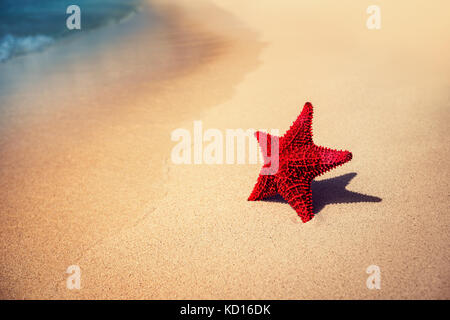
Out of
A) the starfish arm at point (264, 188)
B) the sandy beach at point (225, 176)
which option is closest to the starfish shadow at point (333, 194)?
the sandy beach at point (225, 176)

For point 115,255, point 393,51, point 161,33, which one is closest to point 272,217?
point 115,255

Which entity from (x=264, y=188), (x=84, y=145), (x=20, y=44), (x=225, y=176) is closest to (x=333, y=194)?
(x=264, y=188)

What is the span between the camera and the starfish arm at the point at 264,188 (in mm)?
2797

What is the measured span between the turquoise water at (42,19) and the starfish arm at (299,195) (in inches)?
276

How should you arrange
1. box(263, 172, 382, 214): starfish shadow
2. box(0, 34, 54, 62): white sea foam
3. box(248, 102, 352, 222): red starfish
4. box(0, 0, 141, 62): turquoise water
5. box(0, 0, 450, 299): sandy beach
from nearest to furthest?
1. box(0, 0, 450, 299): sandy beach
2. box(248, 102, 352, 222): red starfish
3. box(263, 172, 382, 214): starfish shadow
4. box(0, 34, 54, 62): white sea foam
5. box(0, 0, 141, 62): turquoise water

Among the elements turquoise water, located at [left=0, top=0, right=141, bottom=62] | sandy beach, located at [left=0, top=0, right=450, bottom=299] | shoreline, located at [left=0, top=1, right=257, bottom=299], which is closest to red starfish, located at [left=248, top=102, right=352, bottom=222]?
sandy beach, located at [left=0, top=0, right=450, bottom=299]

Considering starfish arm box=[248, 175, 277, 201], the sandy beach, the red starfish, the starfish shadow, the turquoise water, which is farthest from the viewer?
the turquoise water

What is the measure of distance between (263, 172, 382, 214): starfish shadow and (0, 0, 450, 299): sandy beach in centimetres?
2

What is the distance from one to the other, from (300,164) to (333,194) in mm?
577

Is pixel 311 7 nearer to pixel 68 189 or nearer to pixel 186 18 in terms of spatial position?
pixel 186 18

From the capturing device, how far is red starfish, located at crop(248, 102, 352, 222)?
269 cm

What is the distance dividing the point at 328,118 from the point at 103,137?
2760mm

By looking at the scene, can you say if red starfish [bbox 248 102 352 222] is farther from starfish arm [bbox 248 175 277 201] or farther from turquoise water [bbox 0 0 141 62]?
turquoise water [bbox 0 0 141 62]

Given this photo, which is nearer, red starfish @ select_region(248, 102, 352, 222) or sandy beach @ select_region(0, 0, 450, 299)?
sandy beach @ select_region(0, 0, 450, 299)
